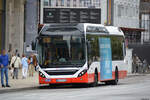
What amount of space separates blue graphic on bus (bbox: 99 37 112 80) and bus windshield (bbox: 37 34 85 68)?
2640 millimetres

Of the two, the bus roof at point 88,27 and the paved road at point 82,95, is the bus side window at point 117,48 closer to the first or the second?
the bus roof at point 88,27

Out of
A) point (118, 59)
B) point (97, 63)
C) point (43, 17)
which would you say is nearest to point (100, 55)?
point (97, 63)

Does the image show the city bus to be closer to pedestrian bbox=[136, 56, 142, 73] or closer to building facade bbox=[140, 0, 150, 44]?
pedestrian bbox=[136, 56, 142, 73]

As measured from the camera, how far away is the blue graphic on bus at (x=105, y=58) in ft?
110

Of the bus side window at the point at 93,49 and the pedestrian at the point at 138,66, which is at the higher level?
the bus side window at the point at 93,49

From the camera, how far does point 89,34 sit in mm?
31656

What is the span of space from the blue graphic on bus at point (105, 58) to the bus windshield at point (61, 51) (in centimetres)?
264

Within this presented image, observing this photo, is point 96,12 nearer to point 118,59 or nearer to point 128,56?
point 128,56

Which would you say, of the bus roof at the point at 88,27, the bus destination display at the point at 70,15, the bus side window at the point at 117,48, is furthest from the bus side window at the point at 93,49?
the bus destination display at the point at 70,15

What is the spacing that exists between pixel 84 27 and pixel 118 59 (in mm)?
5506

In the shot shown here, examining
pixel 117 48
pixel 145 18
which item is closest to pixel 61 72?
pixel 117 48

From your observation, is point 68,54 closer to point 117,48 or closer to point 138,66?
point 117,48

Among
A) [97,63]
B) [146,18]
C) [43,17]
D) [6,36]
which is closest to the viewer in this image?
[97,63]

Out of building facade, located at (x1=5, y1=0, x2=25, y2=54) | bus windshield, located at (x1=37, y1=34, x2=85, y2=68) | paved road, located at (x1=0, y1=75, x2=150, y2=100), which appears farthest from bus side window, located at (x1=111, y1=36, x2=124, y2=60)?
building facade, located at (x1=5, y1=0, x2=25, y2=54)
